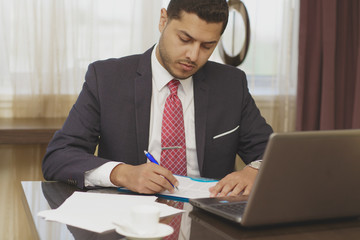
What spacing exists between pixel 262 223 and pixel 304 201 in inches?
4.2

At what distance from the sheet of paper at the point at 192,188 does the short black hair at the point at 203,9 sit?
2.08ft

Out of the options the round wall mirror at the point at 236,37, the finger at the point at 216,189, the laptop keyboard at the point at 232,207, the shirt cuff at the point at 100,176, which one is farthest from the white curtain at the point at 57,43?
the laptop keyboard at the point at 232,207

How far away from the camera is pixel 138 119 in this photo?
1.93m

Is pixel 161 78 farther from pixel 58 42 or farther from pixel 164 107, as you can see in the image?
pixel 58 42

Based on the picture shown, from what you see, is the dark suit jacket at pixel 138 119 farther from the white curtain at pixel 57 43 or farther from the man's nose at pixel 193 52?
the white curtain at pixel 57 43

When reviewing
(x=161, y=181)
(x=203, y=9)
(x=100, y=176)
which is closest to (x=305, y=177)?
(x=161, y=181)

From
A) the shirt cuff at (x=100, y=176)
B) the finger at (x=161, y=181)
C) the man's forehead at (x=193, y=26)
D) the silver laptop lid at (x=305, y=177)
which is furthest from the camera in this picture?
the man's forehead at (x=193, y=26)

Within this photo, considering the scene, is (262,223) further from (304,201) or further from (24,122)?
(24,122)

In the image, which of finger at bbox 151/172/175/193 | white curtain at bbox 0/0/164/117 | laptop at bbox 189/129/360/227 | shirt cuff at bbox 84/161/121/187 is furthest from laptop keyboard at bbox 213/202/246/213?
white curtain at bbox 0/0/164/117

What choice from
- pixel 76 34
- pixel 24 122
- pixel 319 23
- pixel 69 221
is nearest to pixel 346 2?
pixel 319 23

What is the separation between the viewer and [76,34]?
9.69ft

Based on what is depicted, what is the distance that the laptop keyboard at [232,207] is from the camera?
119cm

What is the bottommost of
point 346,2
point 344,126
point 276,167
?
point 344,126

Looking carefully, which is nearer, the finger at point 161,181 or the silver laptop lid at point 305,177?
the silver laptop lid at point 305,177
